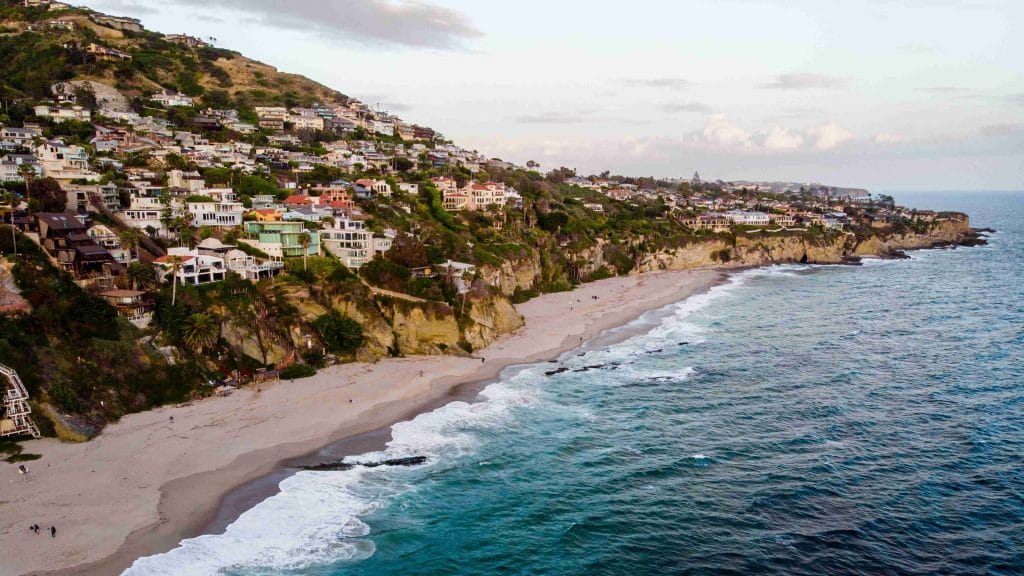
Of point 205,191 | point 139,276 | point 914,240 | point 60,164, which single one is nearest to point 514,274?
point 205,191

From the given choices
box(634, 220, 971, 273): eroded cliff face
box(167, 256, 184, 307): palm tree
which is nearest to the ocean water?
box(167, 256, 184, 307): palm tree

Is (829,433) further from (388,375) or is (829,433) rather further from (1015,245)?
(1015,245)

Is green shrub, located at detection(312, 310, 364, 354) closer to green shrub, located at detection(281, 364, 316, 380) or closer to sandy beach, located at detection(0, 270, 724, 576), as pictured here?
sandy beach, located at detection(0, 270, 724, 576)

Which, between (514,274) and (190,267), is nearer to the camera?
(190,267)

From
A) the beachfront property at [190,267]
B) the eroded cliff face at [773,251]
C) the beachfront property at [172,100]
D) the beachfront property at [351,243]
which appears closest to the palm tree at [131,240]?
the beachfront property at [190,267]

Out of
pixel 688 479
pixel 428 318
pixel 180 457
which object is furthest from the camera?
pixel 428 318

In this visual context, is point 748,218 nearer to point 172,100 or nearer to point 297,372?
point 297,372

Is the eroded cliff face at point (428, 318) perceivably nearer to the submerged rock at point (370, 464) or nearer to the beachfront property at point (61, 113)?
the submerged rock at point (370, 464)
